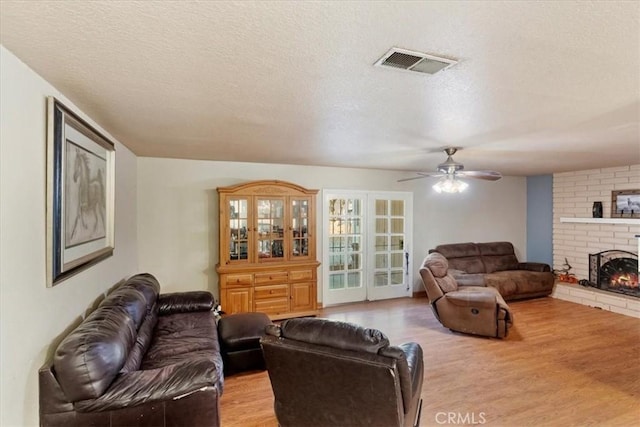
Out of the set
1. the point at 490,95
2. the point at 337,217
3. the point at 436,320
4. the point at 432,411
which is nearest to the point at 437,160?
the point at 337,217

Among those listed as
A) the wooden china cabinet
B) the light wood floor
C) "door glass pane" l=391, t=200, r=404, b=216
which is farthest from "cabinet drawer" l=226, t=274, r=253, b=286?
"door glass pane" l=391, t=200, r=404, b=216

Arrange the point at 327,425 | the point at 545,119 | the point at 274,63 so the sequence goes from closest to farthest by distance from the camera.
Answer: the point at 274,63 → the point at 327,425 → the point at 545,119

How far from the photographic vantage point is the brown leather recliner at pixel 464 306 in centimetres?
416

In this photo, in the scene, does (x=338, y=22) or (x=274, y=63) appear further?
(x=274, y=63)

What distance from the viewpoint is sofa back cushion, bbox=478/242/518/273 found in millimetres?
6578

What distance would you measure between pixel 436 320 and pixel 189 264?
145 inches

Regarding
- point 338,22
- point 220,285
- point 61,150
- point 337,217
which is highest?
point 338,22

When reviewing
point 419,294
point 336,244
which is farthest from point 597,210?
point 336,244

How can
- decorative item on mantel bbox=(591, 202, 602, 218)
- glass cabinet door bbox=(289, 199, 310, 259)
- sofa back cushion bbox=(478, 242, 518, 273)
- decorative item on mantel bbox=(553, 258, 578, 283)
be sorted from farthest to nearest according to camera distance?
sofa back cushion bbox=(478, 242, 518, 273)
decorative item on mantel bbox=(553, 258, 578, 283)
decorative item on mantel bbox=(591, 202, 602, 218)
glass cabinet door bbox=(289, 199, 310, 259)

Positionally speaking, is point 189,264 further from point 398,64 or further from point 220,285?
point 398,64

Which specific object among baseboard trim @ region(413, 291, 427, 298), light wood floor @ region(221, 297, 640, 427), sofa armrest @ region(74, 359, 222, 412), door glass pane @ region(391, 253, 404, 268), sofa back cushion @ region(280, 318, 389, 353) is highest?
sofa back cushion @ region(280, 318, 389, 353)

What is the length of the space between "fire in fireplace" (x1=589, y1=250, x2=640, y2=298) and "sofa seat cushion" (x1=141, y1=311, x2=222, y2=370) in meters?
6.24

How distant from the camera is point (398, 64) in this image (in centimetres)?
166

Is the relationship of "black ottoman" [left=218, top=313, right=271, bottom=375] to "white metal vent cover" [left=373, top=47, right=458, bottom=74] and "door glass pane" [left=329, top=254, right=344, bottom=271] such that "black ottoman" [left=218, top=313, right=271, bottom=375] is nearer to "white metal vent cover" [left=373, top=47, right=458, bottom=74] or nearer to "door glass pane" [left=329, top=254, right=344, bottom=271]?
"door glass pane" [left=329, top=254, right=344, bottom=271]
